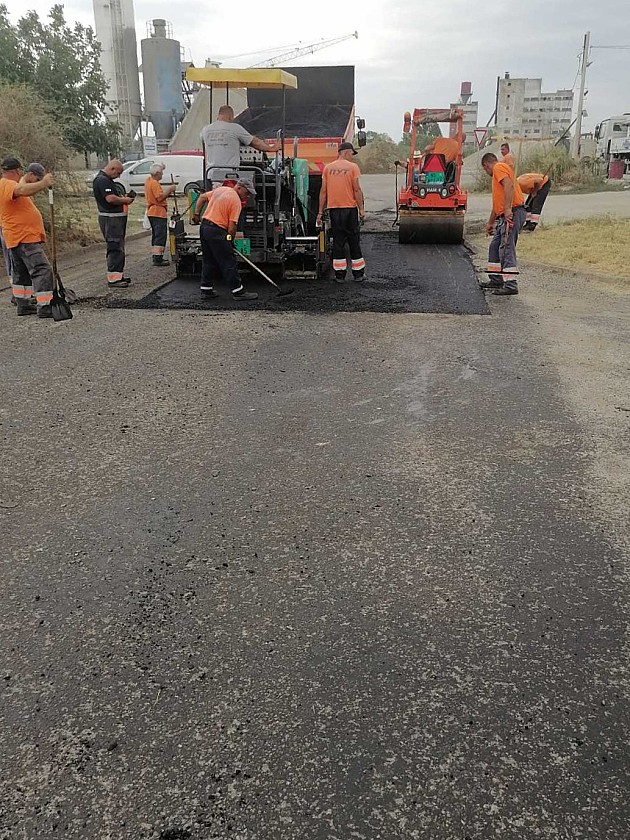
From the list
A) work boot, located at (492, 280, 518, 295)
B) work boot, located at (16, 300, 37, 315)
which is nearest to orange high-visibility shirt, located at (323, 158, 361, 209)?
work boot, located at (492, 280, 518, 295)

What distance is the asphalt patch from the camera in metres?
8.11

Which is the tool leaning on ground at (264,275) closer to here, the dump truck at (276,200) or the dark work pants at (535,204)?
the dump truck at (276,200)

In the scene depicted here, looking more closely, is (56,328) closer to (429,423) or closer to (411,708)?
(429,423)

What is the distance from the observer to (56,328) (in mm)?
7309

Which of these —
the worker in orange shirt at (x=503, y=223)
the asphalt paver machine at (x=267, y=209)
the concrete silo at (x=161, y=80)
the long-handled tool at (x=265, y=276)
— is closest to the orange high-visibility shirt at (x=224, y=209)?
the asphalt paver machine at (x=267, y=209)

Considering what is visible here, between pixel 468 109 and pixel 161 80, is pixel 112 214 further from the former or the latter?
pixel 468 109

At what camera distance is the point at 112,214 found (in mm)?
9289

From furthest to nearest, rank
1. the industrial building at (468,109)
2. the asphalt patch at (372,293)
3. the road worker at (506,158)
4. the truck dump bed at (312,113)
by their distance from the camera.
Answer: the industrial building at (468,109) < the truck dump bed at (312,113) < the road worker at (506,158) < the asphalt patch at (372,293)

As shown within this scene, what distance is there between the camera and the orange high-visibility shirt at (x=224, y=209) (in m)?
8.11

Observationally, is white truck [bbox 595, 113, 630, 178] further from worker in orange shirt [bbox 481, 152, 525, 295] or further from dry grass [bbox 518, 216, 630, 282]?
worker in orange shirt [bbox 481, 152, 525, 295]

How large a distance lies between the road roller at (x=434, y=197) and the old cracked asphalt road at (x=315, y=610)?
8.54 meters

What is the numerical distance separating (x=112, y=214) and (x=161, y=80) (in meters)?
47.2

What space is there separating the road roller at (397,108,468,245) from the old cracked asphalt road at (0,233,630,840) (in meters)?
8.54

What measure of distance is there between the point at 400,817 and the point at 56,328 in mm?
6442
